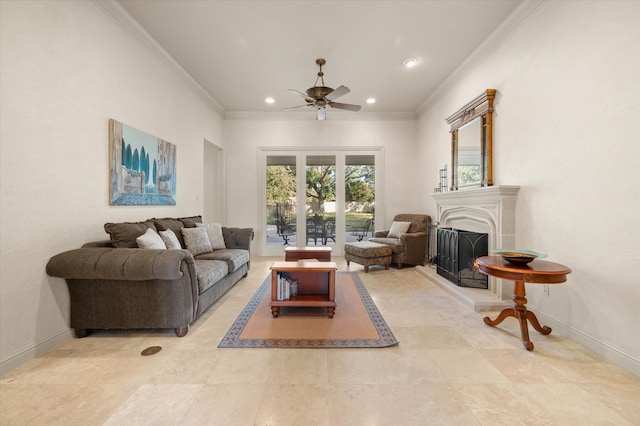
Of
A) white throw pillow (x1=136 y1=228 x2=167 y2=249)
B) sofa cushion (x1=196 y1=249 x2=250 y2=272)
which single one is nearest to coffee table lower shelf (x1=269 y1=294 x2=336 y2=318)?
sofa cushion (x1=196 y1=249 x2=250 y2=272)

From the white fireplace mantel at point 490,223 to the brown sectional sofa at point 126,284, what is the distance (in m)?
2.89

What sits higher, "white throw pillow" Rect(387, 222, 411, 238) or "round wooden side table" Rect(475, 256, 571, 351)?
"white throw pillow" Rect(387, 222, 411, 238)

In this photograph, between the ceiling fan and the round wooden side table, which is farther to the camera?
the ceiling fan

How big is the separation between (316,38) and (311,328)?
128 inches

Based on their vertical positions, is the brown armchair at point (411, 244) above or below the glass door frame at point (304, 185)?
below

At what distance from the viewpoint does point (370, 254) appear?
14.7 ft

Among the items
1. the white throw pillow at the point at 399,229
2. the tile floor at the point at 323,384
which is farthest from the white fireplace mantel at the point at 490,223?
the white throw pillow at the point at 399,229

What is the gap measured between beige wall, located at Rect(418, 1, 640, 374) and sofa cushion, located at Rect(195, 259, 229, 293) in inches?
128

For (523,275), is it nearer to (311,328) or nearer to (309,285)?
(311,328)

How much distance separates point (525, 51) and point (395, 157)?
3193 mm

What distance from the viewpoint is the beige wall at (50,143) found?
183 cm

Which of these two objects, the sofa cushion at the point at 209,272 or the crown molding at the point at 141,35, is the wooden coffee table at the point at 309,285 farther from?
the crown molding at the point at 141,35

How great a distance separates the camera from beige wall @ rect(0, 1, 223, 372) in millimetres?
1828

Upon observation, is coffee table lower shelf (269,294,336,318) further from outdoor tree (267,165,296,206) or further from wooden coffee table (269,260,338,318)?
outdoor tree (267,165,296,206)
